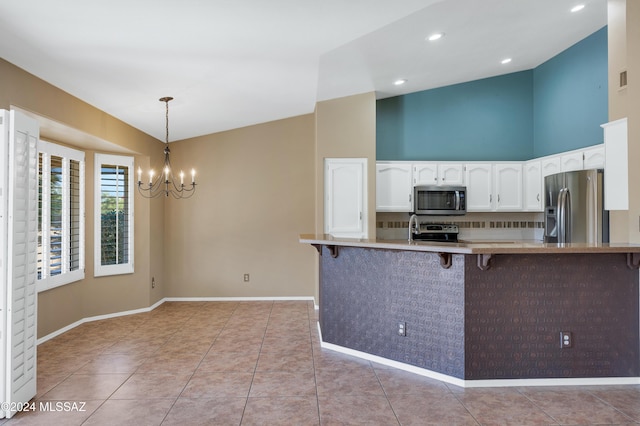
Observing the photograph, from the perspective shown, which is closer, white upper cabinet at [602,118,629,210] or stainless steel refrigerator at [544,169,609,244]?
white upper cabinet at [602,118,629,210]

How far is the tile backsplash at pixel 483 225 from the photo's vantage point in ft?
19.7

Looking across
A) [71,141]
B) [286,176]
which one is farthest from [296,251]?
[71,141]

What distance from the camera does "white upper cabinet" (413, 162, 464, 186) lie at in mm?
5648

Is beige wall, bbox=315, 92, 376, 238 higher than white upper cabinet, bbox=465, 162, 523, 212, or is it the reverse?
beige wall, bbox=315, 92, 376, 238

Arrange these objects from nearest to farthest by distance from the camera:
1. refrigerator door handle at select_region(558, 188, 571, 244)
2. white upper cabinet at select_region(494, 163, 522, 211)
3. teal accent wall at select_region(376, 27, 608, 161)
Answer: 1. refrigerator door handle at select_region(558, 188, 571, 244)
2. white upper cabinet at select_region(494, 163, 522, 211)
3. teal accent wall at select_region(376, 27, 608, 161)

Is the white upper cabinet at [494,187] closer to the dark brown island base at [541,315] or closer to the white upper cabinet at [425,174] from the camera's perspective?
the white upper cabinet at [425,174]

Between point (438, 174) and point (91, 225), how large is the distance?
15.2ft

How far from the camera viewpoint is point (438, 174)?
18.6ft

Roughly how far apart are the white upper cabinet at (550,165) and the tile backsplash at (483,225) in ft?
2.91

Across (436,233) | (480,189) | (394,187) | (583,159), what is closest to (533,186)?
(480,189)

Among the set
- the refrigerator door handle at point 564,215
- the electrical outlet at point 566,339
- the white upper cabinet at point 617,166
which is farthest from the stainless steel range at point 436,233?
the electrical outlet at point 566,339

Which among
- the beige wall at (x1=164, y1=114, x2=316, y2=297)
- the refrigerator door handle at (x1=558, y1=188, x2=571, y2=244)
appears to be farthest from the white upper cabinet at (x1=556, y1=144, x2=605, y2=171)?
the beige wall at (x1=164, y1=114, x2=316, y2=297)

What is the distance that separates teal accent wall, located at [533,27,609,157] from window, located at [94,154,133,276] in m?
5.76

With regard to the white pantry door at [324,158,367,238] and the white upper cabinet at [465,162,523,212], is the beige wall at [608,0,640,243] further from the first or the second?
the white pantry door at [324,158,367,238]
